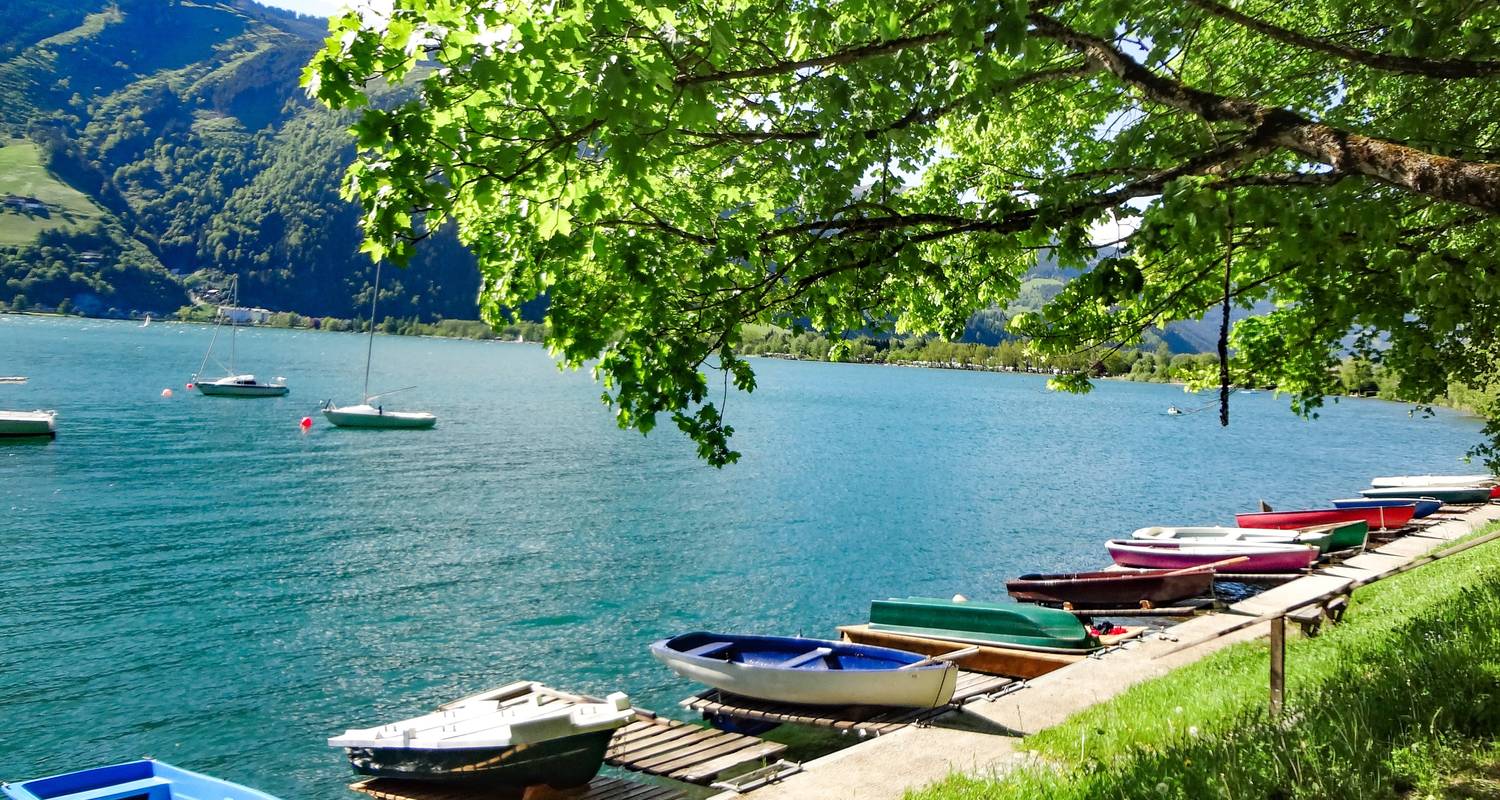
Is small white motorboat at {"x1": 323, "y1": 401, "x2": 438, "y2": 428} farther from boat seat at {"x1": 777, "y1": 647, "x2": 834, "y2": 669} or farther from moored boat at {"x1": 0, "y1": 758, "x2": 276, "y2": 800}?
moored boat at {"x1": 0, "y1": 758, "x2": 276, "y2": 800}

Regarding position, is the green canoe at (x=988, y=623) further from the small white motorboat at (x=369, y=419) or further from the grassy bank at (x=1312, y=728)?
the small white motorboat at (x=369, y=419)

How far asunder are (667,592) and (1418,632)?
69.1 ft

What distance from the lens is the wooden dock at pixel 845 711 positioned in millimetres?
14039

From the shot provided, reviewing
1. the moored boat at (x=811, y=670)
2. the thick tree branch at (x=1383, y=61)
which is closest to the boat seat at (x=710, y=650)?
the moored boat at (x=811, y=670)

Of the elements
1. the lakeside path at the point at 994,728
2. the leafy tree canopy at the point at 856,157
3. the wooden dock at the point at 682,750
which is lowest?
the wooden dock at the point at 682,750

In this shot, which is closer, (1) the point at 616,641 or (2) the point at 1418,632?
(2) the point at 1418,632

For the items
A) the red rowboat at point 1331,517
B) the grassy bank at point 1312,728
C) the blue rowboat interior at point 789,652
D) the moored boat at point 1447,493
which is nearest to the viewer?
the grassy bank at point 1312,728

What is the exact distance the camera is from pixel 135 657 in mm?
21812

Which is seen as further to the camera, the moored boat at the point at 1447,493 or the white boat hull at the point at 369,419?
the white boat hull at the point at 369,419

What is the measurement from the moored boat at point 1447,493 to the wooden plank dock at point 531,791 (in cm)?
4039

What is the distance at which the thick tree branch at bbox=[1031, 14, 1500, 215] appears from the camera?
5.59m

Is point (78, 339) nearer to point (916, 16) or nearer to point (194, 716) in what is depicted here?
point (194, 716)

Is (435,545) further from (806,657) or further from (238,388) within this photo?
(238,388)

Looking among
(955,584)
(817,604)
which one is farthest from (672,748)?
(955,584)
